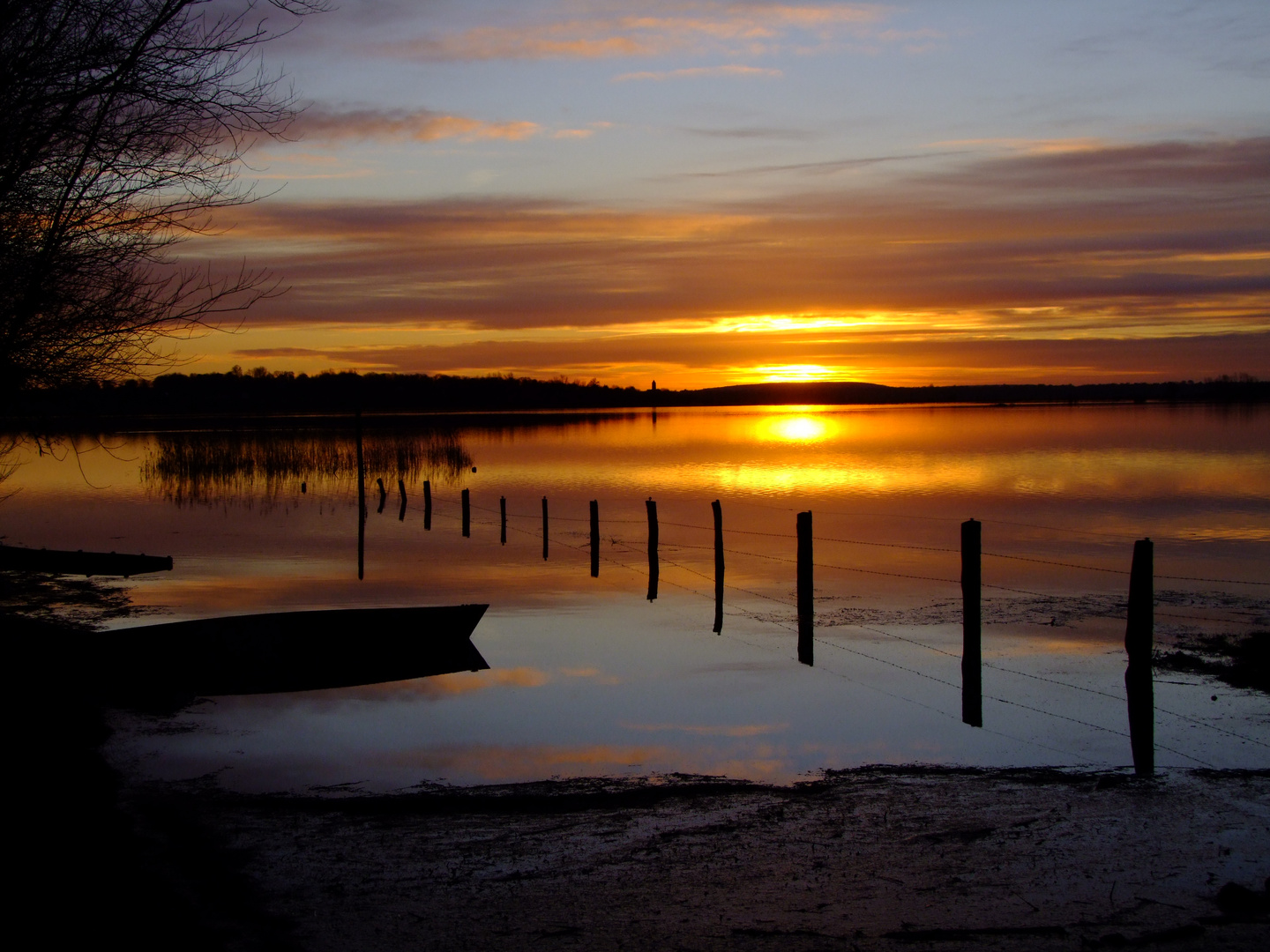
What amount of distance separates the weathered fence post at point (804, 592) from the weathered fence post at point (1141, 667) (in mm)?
5080

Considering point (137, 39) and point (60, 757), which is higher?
point (137, 39)

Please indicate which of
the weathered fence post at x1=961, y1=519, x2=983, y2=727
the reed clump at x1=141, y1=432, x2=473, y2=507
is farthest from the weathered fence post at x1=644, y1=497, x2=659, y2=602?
the reed clump at x1=141, y1=432, x2=473, y2=507

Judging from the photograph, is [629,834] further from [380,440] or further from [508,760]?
[380,440]

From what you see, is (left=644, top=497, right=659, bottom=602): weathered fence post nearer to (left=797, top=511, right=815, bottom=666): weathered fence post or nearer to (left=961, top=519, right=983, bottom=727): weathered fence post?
(left=797, top=511, right=815, bottom=666): weathered fence post

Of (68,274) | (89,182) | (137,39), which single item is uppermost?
(137,39)

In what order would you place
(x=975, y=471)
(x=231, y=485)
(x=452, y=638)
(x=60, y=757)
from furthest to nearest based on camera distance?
(x=975, y=471) → (x=231, y=485) → (x=452, y=638) → (x=60, y=757)

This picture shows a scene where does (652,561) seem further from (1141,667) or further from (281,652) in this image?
(1141,667)

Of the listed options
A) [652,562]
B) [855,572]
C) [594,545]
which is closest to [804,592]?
[652,562]

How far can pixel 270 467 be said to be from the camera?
1887 inches

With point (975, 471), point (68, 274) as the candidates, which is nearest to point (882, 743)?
point (68, 274)

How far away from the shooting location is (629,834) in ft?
24.1

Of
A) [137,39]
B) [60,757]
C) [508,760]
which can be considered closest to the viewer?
[137,39]

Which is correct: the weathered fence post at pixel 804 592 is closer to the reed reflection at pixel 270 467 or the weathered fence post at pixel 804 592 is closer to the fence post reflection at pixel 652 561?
the fence post reflection at pixel 652 561

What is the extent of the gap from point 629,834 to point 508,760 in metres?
2.97
